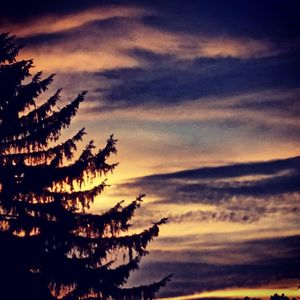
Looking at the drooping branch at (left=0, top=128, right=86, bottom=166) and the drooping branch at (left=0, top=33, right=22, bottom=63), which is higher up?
the drooping branch at (left=0, top=33, right=22, bottom=63)

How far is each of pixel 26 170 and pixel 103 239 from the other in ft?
9.79

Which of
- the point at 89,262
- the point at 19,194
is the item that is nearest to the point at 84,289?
the point at 89,262

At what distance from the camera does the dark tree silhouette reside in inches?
709

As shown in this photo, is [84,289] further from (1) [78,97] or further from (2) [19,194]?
(1) [78,97]

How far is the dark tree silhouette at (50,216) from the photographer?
18016 mm

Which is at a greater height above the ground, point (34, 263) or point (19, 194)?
point (19, 194)

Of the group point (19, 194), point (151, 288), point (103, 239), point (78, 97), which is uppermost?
point (78, 97)

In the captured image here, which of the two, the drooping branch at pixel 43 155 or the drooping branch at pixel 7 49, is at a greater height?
the drooping branch at pixel 7 49

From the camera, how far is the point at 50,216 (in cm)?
1853

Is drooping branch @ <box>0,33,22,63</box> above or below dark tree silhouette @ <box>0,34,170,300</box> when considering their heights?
above

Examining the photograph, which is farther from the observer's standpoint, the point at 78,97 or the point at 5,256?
the point at 78,97

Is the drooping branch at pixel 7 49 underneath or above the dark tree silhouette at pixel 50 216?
above

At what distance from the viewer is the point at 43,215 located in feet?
60.6

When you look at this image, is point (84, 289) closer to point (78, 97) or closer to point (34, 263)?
point (34, 263)
